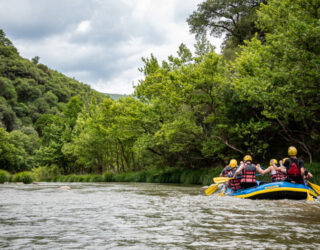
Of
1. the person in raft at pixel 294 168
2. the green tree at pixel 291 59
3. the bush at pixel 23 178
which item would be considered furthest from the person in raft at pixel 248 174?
the bush at pixel 23 178

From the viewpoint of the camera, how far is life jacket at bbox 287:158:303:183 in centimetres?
1030

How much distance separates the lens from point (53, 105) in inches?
4063

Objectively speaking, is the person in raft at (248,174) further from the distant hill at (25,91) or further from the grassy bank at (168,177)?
the distant hill at (25,91)

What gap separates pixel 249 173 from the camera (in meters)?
11.7

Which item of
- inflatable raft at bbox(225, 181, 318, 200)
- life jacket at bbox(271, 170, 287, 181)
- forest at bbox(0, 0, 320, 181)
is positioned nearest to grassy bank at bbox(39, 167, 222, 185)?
forest at bbox(0, 0, 320, 181)

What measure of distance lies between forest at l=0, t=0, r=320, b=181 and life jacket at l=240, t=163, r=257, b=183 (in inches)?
177

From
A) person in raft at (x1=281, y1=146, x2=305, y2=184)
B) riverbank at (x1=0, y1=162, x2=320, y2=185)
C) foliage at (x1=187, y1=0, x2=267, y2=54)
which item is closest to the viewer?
person in raft at (x1=281, y1=146, x2=305, y2=184)

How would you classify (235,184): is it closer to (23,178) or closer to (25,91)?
(23,178)

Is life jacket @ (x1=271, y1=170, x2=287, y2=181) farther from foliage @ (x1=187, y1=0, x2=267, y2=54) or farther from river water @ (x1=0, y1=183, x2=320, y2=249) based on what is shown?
foliage @ (x1=187, y1=0, x2=267, y2=54)

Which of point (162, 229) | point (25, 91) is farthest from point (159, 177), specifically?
point (25, 91)

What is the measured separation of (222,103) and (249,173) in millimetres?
11389

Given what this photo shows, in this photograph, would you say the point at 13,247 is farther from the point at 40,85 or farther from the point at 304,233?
the point at 40,85

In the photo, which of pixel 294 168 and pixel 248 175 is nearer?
pixel 294 168

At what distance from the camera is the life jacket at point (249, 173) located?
11.6m
